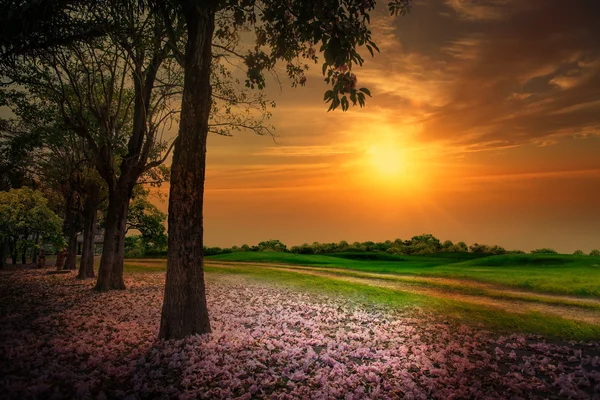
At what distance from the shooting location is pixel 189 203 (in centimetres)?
1167

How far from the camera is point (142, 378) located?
8.64m

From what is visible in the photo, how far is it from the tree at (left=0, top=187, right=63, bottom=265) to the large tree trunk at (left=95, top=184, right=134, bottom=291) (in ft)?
56.7

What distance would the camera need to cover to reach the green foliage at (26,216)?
32812 millimetres

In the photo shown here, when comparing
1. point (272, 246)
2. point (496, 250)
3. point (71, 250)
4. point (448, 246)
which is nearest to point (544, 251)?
point (496, 250)

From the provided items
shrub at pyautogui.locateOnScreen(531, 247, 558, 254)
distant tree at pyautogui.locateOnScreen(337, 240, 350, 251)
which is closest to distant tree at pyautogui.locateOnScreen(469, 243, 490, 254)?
shrub at pyautogui.locateOnScreen(531, 247, 558, 254)

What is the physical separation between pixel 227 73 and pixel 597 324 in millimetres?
21968

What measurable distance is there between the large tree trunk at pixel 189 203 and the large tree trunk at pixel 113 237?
455 inches

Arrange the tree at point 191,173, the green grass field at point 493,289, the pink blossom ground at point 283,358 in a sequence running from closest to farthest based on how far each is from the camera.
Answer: the pink blossom ground at point 283,358 → the tree at point 191,173 → the green grass field at point 493,289

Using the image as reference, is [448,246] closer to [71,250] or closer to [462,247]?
[462,247]

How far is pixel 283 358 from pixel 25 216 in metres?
33.9

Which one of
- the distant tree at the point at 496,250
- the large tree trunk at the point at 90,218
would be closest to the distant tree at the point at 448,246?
the distant tree at the point at 496,250

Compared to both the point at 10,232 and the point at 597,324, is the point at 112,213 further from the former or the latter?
the point at 597,324

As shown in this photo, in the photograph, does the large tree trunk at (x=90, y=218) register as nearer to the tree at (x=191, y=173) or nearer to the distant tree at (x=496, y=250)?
the tree at (x=191, y=173)

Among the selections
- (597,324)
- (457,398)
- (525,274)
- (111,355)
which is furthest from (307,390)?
(525,274)
